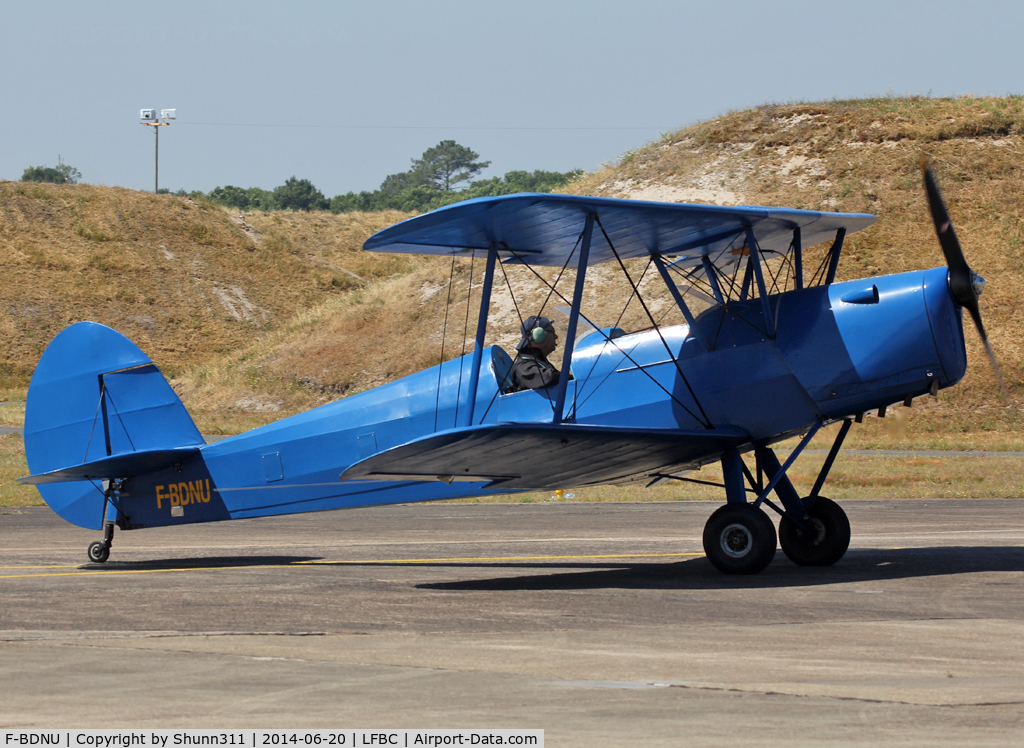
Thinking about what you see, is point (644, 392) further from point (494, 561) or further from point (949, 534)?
point (949, 534)

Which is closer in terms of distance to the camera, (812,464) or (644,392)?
(644,392)

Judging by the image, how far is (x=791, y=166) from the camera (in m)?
44.4

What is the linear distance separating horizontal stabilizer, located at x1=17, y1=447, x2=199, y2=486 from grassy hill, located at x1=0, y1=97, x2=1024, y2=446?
1909 cm

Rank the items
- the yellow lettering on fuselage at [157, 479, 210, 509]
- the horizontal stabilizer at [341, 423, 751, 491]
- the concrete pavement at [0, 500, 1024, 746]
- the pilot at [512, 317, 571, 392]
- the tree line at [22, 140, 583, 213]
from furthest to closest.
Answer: the tree line at [22, 140, 583, 213] < the yellow lettering on fuselage at [157, 479, 210, 509] < the pilot at [512, 317, 571, 392] < the horizontal stabilizer at [341, 423, 751, 491] < the concrete pavement at [0, 500, 1024, 746]

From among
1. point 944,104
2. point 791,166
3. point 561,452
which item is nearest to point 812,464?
point 561,452

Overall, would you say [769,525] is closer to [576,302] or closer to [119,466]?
[576,302]

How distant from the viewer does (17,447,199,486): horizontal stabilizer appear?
1079 centimetres

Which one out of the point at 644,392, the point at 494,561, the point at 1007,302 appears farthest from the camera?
the point at 1007,302

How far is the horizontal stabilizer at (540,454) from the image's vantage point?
8.77 meters

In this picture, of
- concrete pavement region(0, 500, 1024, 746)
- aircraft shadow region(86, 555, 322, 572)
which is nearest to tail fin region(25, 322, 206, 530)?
aircraft shadow region(86, 555, 322, 572)

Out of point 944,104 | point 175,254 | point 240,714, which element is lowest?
point 240,714

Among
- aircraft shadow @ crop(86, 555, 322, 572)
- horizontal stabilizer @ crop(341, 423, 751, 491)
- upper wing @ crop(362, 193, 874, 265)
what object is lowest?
aircraft shadow @ crop(86, 555, 322, 572)

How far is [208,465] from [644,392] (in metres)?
4.92

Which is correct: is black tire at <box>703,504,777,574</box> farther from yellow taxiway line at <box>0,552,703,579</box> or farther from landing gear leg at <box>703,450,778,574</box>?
yellow taxiway line at <box>0,552,703,579</box>
